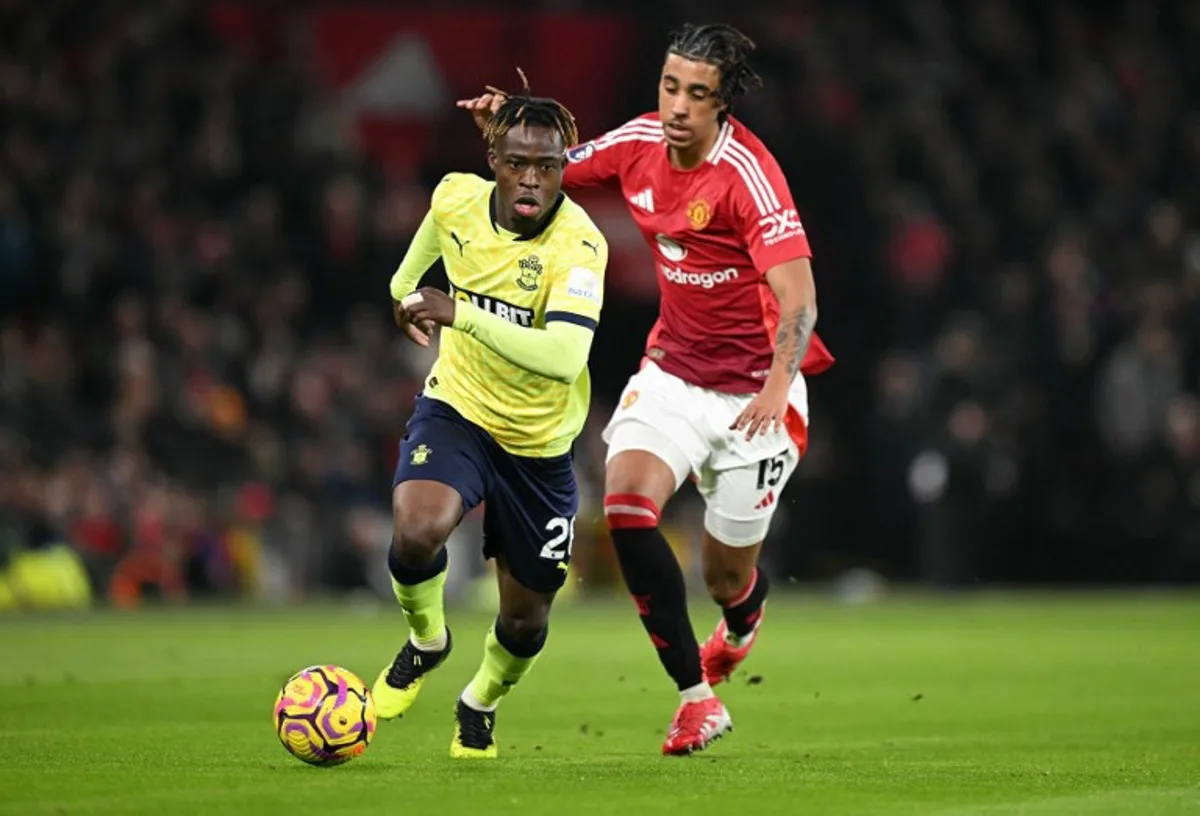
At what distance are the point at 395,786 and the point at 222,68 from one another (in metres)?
14.5

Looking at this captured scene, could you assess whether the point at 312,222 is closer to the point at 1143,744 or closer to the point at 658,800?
the point at 1143,744

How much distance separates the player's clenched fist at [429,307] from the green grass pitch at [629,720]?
1646mm

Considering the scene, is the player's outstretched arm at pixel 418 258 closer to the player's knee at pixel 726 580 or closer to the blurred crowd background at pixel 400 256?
the player's knee at pixel 726 580

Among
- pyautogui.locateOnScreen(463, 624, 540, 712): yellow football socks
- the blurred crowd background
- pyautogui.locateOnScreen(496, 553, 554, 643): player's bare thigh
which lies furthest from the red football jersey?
the blurred crowd background

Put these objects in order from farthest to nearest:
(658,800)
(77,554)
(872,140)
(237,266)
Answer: (872,140), (237,266), (77,554), (658,800)

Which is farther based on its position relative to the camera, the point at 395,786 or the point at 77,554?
the point at 77,554

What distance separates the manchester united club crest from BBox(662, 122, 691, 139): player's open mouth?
30 centimetres

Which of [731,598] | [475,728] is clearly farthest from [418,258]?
[731,598]

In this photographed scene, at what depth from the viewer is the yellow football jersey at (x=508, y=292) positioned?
8.76 m

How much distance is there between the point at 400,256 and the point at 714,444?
456 inches

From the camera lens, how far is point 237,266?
67.1 feet

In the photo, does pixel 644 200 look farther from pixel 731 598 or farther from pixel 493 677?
pixel 493 677

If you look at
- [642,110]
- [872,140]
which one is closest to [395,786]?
[642,110]

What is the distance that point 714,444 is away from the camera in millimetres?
9859
